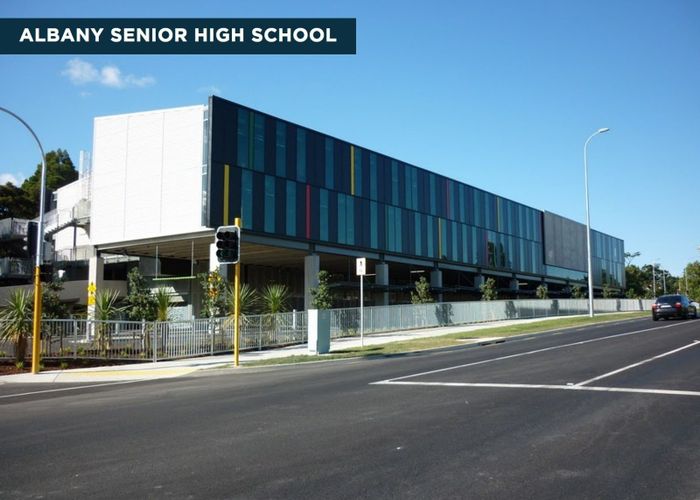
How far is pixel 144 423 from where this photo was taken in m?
8.69

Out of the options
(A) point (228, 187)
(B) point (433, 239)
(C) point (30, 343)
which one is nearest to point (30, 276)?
(A) point (228, 187)

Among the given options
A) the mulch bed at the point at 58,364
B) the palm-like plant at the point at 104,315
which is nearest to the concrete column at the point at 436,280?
the palm-like plant at the point at 104,315

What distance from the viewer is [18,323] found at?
18469 millimetres

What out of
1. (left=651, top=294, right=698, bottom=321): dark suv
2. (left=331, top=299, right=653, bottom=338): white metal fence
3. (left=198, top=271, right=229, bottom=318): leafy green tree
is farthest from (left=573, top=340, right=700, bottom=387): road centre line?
(left=651, top=294, right=698, bottom=321): dark suv

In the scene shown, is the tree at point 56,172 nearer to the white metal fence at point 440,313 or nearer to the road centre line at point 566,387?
the white metal fence at point 440,313

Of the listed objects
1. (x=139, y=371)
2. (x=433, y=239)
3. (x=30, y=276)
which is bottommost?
(x=139, y=371)

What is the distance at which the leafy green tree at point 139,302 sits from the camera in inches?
861

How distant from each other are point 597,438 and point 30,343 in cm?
1846

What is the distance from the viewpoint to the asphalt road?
17.7ft

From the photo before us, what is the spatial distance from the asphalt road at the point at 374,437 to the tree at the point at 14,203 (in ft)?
195

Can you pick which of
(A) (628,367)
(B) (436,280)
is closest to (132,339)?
(A) (628,367)

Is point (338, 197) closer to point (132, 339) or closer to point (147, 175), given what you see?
point (147, 175)

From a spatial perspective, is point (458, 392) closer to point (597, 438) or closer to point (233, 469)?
point (597, 438)

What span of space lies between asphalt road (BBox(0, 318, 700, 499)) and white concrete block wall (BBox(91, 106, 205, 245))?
2100cm
